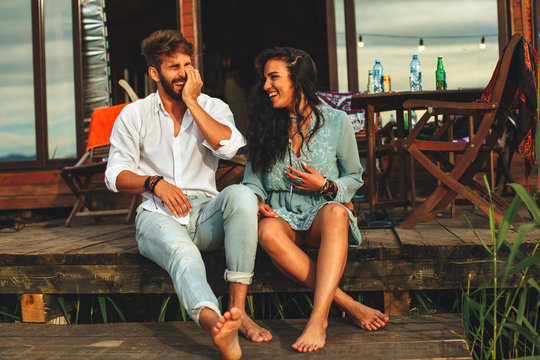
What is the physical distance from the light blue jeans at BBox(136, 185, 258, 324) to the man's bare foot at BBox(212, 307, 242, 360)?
0.47 feet

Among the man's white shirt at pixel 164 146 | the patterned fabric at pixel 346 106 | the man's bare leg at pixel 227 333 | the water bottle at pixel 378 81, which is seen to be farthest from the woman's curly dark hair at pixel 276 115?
the patterned fabric at pixel 346 106

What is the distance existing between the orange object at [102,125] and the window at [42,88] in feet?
4.31

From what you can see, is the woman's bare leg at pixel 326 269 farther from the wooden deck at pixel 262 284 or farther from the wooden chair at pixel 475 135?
the wooden chair at pixel 475 135

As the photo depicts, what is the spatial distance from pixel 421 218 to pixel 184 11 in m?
3.46

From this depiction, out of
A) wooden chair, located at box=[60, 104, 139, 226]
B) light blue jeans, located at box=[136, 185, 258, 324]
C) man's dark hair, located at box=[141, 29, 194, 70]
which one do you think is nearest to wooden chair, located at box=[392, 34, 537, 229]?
light blue jeans, located at box=[136, 185, 258, 324]

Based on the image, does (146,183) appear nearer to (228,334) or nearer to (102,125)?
(228,334)

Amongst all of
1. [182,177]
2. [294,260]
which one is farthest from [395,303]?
[182,177]

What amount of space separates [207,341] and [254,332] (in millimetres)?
172

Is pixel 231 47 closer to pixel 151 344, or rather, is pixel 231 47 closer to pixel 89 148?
pixel 89 148

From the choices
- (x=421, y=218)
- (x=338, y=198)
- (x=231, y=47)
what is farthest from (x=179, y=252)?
(x=231, y=47)

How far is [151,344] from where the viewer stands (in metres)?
1.94

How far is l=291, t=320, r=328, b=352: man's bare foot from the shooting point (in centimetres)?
178

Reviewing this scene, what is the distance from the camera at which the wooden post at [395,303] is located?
233 centimetres

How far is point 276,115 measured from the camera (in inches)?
94.7
